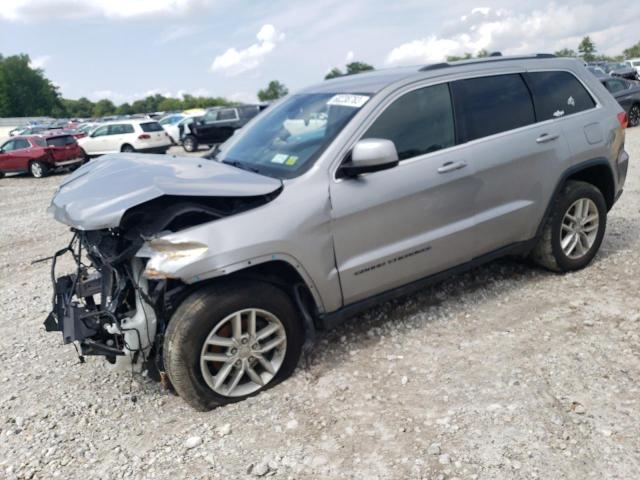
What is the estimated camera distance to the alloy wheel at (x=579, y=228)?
15.0 feet

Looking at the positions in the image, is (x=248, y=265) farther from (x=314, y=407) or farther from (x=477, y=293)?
(x=477, y=293)

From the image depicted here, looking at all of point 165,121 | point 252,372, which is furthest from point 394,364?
point 165,121

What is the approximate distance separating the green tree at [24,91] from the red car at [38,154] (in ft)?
321

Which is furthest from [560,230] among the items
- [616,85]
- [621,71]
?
[621,71]

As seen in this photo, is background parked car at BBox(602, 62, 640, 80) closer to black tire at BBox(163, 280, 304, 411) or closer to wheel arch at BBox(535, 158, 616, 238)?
wheel arch at BBox(535, 158, 616, 238)

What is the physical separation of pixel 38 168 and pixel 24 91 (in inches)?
4120

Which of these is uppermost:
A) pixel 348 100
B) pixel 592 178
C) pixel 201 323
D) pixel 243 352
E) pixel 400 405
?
pixel 348 100

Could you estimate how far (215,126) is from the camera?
22.2 m

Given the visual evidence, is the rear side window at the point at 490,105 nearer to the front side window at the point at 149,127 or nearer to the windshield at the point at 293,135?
the windshield at the point at 293,135

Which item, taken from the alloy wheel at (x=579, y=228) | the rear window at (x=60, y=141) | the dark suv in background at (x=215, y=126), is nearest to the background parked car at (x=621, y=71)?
the dark suv in background at (x=215, y=126)

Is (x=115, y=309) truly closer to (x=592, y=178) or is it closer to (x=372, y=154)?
(x=372, y=154)

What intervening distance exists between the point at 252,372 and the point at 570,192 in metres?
3.00

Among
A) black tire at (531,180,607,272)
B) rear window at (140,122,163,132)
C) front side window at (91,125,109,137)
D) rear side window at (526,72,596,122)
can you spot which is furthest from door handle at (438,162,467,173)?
front side window at (91,125,109,137)

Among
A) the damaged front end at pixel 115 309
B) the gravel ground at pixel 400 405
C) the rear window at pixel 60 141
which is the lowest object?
the gravel ground at pixel 400 405
